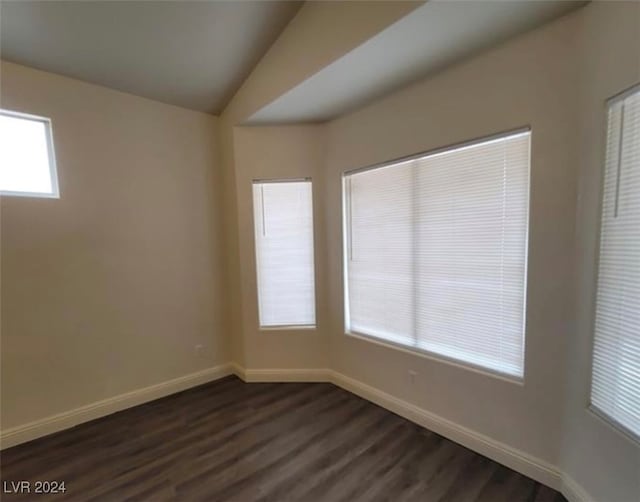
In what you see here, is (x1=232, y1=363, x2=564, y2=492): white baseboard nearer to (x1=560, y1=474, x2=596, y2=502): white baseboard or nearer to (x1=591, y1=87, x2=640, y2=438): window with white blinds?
(x1=560, y1=474, x2=596, y2=502): white baseboard

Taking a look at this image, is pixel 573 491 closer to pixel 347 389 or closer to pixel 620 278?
pixel 620 278

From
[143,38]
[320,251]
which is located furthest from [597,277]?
[143,38]

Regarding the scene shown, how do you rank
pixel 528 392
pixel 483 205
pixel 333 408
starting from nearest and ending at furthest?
1. pixel 528 392
2. pixel 483 205
3. pixel 333 408

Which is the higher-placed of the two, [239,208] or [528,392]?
[239,208]

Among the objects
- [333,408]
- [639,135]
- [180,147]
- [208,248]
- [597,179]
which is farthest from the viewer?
[208,248]

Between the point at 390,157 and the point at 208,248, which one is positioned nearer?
the point at 390,157

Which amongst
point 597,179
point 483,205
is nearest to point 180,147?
point 483,205

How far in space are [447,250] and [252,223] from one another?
6.34ft

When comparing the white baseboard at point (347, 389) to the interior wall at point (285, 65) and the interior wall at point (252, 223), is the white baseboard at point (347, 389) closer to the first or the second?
the interior wall at point (252, 223)

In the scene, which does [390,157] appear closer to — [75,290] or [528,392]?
[528,392]

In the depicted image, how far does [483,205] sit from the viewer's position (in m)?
2.07

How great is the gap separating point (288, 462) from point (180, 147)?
9.83 ft

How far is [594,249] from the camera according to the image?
157 centimetres

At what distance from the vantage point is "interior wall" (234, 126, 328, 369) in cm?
314
